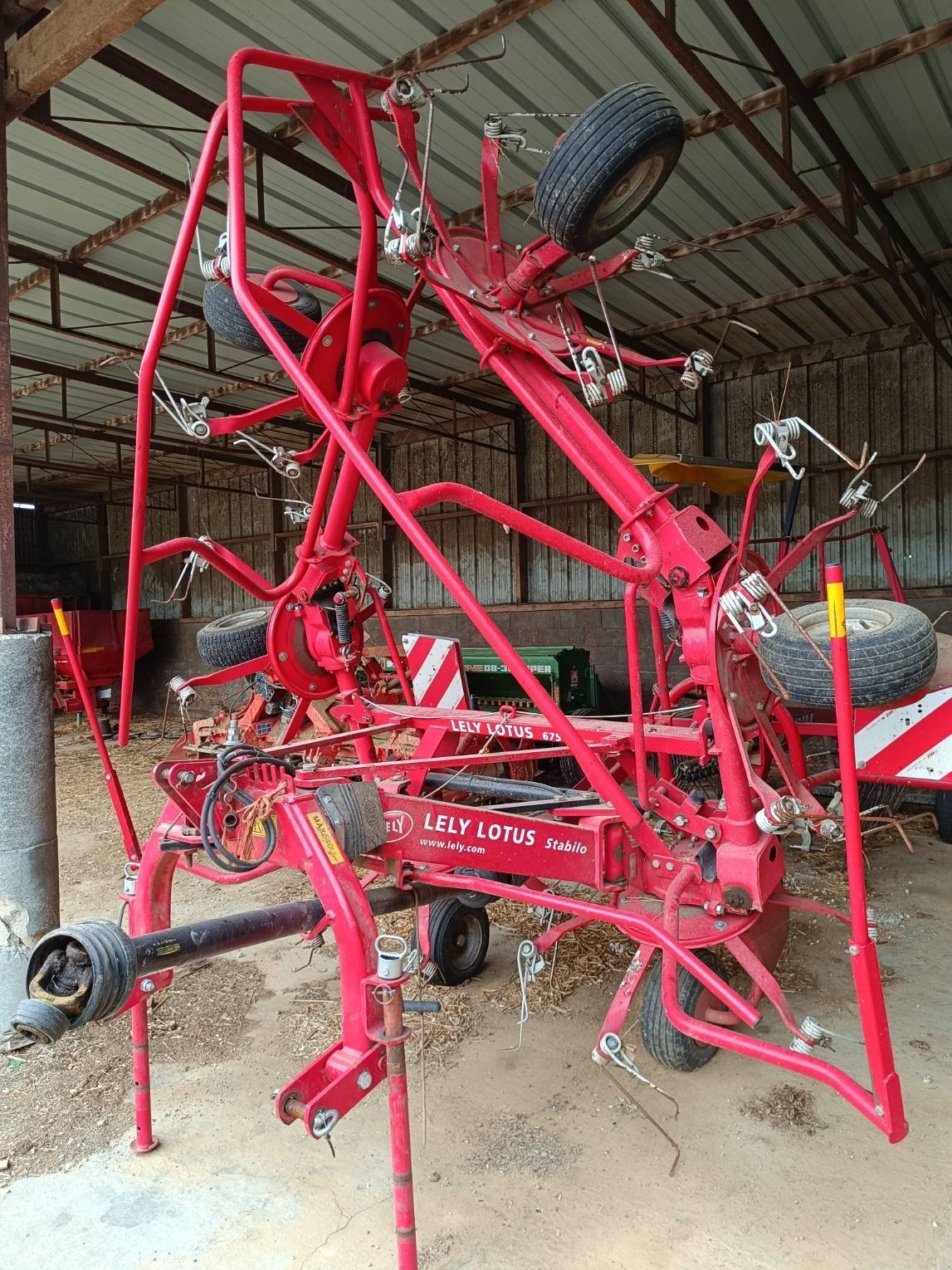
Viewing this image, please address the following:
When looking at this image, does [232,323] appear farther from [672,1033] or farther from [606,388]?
[672,1033]

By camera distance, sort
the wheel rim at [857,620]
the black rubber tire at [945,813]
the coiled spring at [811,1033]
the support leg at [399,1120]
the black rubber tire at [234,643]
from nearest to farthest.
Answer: the support leg at [399,1120] < the coiled spring at [811,1033] < the wheel rim at [857,620] < the black rubber tire at [234,643] < the black rubber tire at [945,813]

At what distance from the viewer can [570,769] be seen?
22.4ft

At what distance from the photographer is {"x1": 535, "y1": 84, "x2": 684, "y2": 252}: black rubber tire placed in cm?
226

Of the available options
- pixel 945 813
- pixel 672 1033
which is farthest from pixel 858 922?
pixel 945 813

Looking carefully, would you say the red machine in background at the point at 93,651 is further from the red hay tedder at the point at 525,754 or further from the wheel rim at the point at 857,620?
the wheel rim at the point at 857,620

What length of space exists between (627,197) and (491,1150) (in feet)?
9.48

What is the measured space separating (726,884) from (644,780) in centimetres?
45

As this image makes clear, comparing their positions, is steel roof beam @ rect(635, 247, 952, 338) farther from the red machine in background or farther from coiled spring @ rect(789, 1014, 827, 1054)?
the red machine in background

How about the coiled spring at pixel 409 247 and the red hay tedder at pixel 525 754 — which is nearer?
the red hay tedder at pixel 525 754

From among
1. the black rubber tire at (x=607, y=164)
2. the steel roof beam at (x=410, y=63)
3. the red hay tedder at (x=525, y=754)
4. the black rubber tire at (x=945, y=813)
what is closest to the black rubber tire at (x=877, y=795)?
the black rubber tire at (x=945, y=813)

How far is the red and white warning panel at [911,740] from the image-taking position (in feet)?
11.2

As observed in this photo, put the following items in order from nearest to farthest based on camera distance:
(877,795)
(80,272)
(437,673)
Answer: (877,795) < (437,673) < (80,272)

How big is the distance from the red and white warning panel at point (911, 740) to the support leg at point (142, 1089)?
2866 millimetres

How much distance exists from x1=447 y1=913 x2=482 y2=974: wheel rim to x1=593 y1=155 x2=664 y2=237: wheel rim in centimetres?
267
